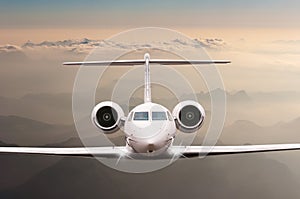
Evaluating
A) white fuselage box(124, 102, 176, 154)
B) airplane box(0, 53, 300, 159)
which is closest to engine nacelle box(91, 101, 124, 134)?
→ airplane box(0, 53, 300, 159)

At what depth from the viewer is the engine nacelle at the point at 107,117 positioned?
90.4 feet

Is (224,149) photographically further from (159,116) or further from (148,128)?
(148,128)

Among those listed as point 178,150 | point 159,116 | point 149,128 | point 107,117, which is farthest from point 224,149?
point 107,117

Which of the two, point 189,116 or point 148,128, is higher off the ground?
point 189,116

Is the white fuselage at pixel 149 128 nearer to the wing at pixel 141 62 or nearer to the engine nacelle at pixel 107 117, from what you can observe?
the engine nacelle at pixel 107 117

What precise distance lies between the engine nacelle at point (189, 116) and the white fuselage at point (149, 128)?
466 mm

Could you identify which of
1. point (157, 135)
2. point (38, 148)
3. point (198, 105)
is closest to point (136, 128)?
point (157, 135)

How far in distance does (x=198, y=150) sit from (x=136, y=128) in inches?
116

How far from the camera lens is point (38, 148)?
2870 centimetres

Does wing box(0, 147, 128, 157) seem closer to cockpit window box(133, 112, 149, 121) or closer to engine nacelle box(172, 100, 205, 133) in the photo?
cockpit window box(133, 112, 149, 121)

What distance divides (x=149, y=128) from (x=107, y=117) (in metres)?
2.03

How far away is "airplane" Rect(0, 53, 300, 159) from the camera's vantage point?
26.3 m

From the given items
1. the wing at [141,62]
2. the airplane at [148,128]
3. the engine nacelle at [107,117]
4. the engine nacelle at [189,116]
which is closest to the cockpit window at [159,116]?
the airplane at [148,128]

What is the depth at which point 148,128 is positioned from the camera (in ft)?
85.9
